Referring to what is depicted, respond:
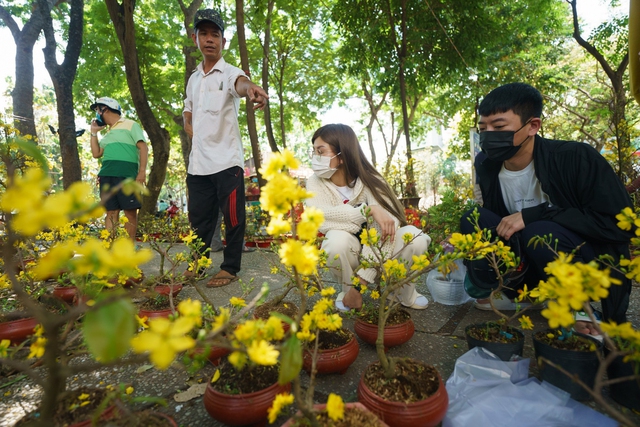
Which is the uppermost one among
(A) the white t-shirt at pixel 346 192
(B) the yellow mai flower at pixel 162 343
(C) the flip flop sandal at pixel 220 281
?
(A) the white t-shirt at pixel 346 192

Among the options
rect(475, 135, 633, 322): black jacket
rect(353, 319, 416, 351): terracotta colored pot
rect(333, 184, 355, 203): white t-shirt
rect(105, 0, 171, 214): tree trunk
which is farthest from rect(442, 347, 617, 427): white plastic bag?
rect(105, 0, 171, 214): tree trunk

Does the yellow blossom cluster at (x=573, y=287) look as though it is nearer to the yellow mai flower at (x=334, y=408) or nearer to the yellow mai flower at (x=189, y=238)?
the yellow mai flower at (x=334, y=408)

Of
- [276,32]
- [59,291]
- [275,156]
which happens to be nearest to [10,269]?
[275,156]

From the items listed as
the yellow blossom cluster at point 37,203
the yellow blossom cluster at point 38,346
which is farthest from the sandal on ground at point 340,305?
the yellow blossom cluster at point 37,203

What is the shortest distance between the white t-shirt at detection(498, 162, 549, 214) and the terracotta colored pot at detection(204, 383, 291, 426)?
192 centimetres

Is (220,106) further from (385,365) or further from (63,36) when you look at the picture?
(63,36)

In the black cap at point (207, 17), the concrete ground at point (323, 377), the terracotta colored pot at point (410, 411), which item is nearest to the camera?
the terracotta colored pot at point (410, 411)

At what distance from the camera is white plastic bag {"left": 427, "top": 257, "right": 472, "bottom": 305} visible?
232 cm

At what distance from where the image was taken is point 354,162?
2.38 m

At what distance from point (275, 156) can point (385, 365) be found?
33.2 inches

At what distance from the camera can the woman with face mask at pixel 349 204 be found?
208cm

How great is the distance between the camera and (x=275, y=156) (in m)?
0.75

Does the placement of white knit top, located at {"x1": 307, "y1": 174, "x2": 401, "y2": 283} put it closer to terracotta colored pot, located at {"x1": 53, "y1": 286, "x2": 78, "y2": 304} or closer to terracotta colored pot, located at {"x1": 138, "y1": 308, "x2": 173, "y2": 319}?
terracotta colored pot, located at {"x1": 138, "y1": 308, "x2": 173, "y2": 319}

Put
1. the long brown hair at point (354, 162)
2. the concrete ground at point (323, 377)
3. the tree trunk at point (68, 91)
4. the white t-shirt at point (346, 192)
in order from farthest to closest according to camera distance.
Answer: the tree trunk at point (68, 91) → the white t-shirt at point (346, 192) → the long brown hair at point (354, 162) → the concrete ground at point (323, 377)
